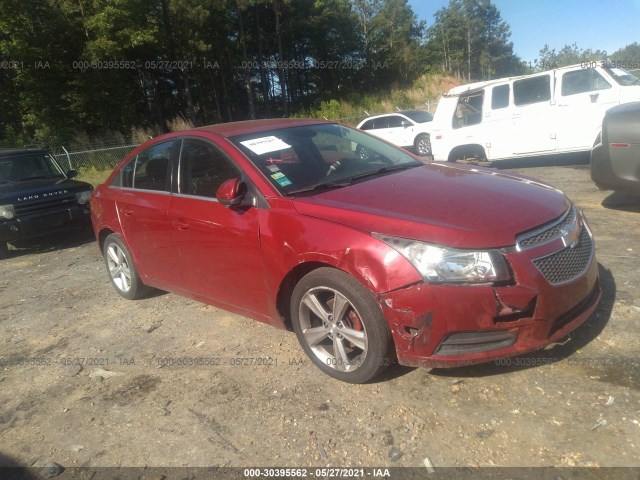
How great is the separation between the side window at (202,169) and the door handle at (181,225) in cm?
24

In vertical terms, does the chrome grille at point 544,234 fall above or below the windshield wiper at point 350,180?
below

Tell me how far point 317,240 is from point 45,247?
24.2 feet

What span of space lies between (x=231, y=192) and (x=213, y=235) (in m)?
0.49

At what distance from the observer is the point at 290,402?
2926 millimetres

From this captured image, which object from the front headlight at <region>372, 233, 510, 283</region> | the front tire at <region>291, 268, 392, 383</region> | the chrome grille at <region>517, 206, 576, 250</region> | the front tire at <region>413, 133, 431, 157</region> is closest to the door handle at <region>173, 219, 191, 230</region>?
the front tire at <region>291, 268, 392, 383</region>

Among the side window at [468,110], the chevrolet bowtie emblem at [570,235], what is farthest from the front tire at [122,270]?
the side window at [468,110]

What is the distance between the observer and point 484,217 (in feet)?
8.71

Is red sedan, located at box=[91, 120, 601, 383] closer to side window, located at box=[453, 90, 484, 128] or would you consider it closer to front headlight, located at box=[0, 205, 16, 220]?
front headlight, located at box=[0, 205, 16, 220]

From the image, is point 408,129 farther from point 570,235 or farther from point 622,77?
point 570,235

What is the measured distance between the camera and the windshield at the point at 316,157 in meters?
3.36

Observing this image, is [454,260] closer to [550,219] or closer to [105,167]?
[550,219]

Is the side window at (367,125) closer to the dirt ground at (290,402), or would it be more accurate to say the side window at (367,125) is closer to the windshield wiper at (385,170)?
the dirt ground at (290,402)

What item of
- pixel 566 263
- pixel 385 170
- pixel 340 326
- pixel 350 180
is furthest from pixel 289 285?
pixel 566 263

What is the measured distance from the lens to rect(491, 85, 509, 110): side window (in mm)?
9430
